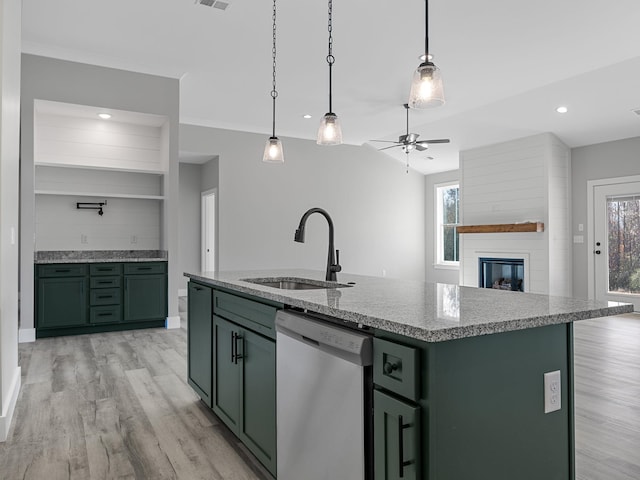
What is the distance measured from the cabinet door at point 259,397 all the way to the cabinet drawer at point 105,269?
Result: 3.56 meters

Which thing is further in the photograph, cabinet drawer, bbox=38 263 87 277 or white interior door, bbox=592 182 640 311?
white interior door, bbox=592 182 640 311

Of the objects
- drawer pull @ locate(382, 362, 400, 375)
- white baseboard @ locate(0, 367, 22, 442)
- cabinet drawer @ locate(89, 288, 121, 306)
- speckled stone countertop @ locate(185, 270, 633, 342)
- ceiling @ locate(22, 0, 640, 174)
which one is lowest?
white baseboard @ locate(0, 367, 22, 442)

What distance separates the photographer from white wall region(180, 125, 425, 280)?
7832 millimetres

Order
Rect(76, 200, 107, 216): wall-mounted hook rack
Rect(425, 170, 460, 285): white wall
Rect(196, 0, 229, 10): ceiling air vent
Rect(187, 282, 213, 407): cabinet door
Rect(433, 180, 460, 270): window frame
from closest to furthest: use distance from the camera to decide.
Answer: Rect(187, 282, 213, 407): cabinet door
Rect(196, 0, 229, 10): ceiling air vent
Rect(76, 200, 107, 216): wall-mounted hook rack
Rect(425, 170, 460, 285): white wall
Rect(433, 180, 460, 270): window frame

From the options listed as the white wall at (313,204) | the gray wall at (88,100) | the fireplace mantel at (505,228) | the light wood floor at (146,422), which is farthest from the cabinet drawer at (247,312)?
the fireplace mantel at (505,228)

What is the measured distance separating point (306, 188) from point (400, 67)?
3.63 metres

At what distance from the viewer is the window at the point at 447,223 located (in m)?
9.44

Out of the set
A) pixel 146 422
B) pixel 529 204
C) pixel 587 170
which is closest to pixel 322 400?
pixel 146 422

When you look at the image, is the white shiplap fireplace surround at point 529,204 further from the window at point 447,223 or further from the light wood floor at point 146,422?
the light wood floor at point 146,422

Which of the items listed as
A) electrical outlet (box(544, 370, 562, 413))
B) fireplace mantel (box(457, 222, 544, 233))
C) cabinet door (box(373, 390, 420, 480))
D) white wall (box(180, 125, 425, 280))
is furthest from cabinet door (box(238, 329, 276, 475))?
fireplace mantel (box(457, 222, 544, 233))

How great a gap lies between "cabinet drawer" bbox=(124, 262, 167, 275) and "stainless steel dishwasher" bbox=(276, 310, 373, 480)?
3.96m

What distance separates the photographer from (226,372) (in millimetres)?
2400

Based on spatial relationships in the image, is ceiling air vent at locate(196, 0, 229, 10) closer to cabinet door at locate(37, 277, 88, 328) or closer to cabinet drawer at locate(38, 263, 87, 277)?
cabinet drawer at locate(38, 263, 87, 277)

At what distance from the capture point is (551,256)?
22.4 feet
